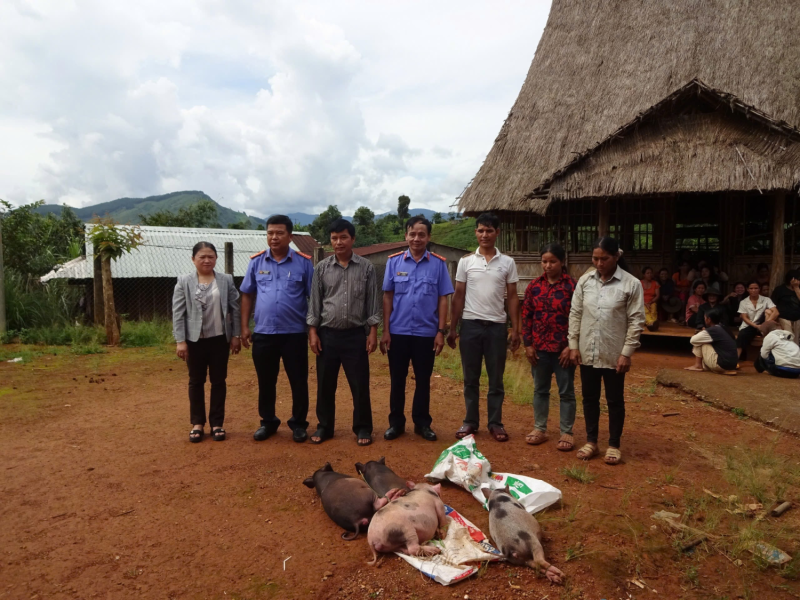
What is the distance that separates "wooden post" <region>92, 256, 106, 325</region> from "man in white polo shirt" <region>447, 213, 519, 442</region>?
25.2ft

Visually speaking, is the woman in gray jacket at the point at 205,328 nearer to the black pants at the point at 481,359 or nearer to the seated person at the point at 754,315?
the black pants at the point at 481,359

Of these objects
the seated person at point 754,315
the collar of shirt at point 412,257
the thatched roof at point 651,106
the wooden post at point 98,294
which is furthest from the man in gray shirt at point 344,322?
the wooden post at point 98,294

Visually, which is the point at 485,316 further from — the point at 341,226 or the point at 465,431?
the point at 341,226

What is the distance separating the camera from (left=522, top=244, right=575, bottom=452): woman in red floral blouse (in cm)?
423

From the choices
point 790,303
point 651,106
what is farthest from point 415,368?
point 651,106

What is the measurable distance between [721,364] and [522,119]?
6.78 meters

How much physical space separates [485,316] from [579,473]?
4.39 feet

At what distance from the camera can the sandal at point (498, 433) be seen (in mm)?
4438

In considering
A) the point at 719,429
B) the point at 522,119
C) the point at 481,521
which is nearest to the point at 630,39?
the point at 522,119

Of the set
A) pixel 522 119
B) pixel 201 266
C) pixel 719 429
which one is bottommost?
pixel 719 429

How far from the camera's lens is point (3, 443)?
4535 mm

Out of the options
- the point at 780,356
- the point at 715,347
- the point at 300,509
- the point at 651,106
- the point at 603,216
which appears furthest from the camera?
the point at 603,216

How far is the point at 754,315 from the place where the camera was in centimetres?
780

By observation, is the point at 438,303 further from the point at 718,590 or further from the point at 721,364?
the point at 721,364
